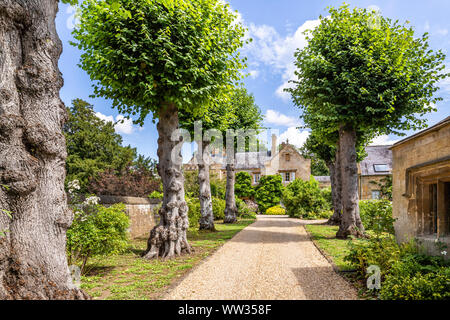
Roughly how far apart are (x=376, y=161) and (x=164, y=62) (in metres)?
33.7

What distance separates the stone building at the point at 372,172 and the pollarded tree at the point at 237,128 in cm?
1932

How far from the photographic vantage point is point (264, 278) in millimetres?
6043

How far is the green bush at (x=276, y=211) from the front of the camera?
3108cm

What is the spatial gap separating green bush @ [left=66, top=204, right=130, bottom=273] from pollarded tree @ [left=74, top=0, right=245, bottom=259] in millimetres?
1816

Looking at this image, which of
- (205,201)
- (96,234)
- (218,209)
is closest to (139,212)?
(205,201)

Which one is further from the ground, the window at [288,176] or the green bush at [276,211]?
the window at [288,176]

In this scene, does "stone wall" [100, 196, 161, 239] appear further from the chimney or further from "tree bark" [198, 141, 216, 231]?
the chimney

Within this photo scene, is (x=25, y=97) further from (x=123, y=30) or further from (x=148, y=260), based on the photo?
(x=148, y=260)

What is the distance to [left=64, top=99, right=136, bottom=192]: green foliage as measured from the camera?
2405cm

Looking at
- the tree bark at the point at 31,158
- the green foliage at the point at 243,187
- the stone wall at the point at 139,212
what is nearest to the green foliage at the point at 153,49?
the tree bark at the point at 31,158

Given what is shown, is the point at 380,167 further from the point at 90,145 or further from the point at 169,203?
the point at 90,145

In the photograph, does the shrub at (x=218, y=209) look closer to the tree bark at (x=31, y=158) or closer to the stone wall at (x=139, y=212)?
the stone wall at (x=139, y=212)

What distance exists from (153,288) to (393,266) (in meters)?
4.62

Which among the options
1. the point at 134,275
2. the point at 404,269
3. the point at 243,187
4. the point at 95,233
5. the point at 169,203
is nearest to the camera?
the point at 404,269
